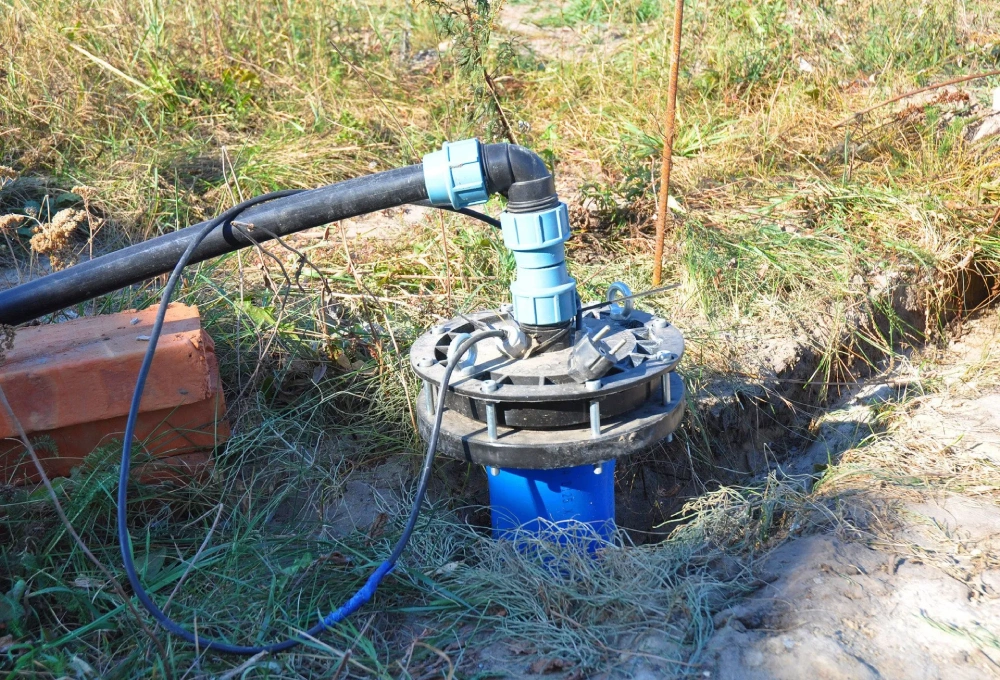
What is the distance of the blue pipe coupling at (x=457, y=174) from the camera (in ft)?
6.13

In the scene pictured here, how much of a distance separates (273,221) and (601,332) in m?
0.82

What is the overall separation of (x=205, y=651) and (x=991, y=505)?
75.0 inches

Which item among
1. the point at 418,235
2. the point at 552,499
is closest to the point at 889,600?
the point at 552,499

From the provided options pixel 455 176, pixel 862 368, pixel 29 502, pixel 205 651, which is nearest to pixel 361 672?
pixel 205 651

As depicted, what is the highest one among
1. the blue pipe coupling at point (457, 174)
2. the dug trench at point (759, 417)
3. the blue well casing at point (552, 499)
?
the blue pipe coupling at point (457, 174)

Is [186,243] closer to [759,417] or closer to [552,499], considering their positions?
[552,499]

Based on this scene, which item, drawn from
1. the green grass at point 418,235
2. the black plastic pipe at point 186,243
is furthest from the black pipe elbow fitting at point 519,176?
the green grass at point 418,235

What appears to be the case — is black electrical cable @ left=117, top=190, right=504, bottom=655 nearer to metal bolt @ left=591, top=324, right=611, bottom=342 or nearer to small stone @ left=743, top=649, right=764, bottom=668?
metal bolt @ left=591, top=324, right=611, bottom=342

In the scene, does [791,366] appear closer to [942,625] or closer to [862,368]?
[862,368]

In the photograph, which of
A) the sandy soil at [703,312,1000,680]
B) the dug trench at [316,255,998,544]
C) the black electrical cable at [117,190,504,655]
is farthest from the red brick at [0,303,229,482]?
the sandy soil at [703,312,1000,680]

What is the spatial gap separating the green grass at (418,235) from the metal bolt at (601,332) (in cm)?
51

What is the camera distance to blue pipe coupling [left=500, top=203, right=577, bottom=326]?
1889mm

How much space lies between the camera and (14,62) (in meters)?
3.96

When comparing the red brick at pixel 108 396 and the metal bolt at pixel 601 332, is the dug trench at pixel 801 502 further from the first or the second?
the metal bolt at pixel 601 332
